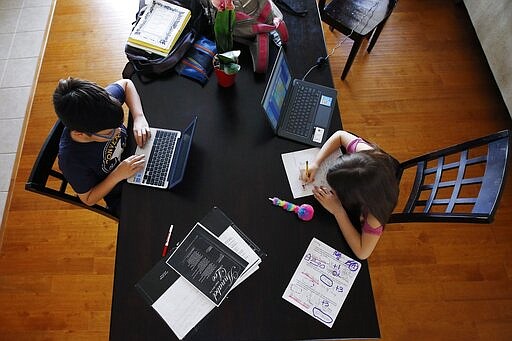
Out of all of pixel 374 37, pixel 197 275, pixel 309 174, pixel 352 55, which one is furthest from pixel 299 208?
pixel 374 37

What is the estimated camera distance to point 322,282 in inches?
46.4

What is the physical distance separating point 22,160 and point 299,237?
1.88m

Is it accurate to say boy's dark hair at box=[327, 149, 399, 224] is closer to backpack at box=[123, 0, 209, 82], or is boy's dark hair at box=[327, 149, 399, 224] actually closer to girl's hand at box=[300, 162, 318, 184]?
girl's hand at box=[300, 162, 318, 184]

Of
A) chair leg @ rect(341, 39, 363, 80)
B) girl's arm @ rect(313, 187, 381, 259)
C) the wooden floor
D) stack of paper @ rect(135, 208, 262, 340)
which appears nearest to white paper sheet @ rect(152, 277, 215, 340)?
stack of paper @ rect(135, 208, 262, 340)

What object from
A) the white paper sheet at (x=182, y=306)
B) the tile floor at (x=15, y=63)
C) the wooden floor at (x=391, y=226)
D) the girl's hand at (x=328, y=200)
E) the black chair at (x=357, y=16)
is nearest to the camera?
the white paper sheet at (x=182, y=306)

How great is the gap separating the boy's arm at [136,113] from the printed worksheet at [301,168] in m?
0.53

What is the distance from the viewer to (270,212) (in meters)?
1.28

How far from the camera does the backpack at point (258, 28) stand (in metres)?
1.52

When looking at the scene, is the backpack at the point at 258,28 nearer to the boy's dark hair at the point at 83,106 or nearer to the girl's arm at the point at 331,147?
the girl's arm at the point at 331,147

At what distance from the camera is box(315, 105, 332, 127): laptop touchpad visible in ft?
4.73

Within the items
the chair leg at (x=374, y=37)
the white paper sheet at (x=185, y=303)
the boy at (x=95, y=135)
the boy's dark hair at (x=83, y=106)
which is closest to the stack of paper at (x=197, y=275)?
the white paper sheet at (x=185, y=303)

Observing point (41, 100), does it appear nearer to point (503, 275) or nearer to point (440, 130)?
point (440, 130)

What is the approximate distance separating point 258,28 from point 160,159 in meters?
0.67

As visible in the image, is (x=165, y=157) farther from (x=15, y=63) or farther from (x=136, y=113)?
(x=15, y=63)
